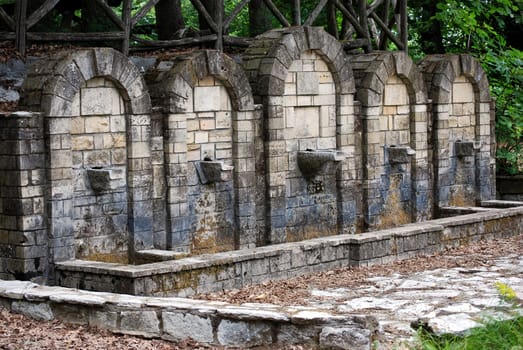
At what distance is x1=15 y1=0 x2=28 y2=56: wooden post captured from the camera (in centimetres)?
1492

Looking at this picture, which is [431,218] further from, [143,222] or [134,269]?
[134,269]

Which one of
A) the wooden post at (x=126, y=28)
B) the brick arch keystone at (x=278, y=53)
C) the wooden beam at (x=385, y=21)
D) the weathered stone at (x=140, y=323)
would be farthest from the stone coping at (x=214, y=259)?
the wooden beam at (x=385, y=21)

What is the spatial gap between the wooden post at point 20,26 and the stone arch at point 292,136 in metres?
3.33

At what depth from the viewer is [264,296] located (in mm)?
13695

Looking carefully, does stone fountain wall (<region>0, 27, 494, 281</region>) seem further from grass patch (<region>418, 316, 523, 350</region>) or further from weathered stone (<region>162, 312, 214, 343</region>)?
grass patch (<region>418, 316, 523, 350</region>)

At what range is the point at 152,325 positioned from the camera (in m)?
11.2

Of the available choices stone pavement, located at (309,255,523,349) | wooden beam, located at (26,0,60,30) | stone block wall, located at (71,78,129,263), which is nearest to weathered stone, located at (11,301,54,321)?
stone block wall, located at (71,78,129,263)

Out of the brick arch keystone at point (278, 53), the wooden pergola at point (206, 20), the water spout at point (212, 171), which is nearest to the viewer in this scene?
the wooden pergola at point (206, 20)

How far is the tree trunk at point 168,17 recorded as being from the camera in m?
20.3

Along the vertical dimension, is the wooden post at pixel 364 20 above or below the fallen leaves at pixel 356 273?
above

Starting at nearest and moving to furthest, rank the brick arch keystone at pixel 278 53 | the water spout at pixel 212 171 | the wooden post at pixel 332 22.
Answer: the water spout at pixel 212 171 < the brick arch keystone at pixel 278 53 < the wooden post at pixel 332 22

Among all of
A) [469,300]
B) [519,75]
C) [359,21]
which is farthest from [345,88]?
[519,75]

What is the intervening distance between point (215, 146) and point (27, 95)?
307cm

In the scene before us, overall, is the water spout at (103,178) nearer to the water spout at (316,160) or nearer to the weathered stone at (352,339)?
the water spout at (316,160)
